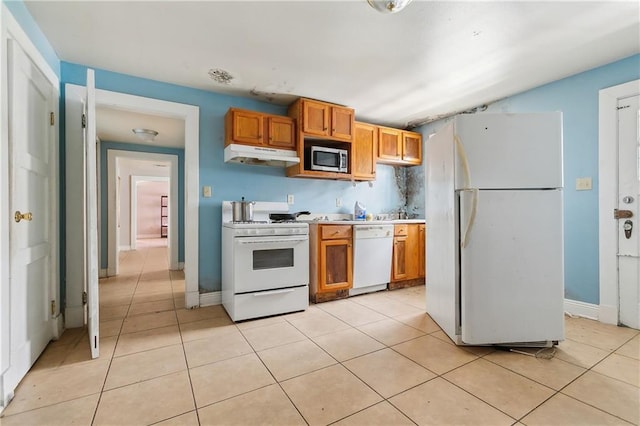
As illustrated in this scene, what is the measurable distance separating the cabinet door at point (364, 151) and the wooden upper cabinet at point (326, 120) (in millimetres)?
276

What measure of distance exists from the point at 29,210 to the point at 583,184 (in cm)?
443

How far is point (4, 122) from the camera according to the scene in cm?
150

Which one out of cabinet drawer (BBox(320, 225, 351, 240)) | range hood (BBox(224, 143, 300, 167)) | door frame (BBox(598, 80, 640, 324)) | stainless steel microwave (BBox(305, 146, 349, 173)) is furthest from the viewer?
stainless steel microwave (BBox(305, 146, 349, 173))

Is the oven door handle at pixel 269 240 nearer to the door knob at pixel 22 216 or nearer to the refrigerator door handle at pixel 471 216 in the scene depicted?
the door knob at pixel 22 216

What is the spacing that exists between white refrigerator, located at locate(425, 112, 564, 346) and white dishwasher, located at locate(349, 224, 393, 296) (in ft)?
4.73

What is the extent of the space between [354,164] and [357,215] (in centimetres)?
72

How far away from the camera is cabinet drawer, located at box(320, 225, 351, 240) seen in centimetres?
315

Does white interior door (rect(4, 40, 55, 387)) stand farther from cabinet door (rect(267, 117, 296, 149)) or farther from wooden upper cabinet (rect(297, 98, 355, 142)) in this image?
wooden upper cabinet (rect(297, 98, 355, 142))

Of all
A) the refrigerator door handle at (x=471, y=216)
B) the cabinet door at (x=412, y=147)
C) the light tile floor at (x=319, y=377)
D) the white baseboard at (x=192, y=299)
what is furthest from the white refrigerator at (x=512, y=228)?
the white baseboard at (x=192, y=299)

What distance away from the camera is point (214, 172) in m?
3.15

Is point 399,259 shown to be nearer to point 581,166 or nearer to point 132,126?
point 581,166

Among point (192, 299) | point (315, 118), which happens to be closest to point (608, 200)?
point (315, 118)

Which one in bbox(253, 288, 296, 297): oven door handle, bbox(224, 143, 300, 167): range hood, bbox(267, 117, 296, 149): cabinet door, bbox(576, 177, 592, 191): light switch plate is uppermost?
bbox(267, 117, 296, 149): cabinet door

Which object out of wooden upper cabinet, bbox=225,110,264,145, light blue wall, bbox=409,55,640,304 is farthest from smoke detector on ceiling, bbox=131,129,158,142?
light blue wall, bbox=409,55,640,304
